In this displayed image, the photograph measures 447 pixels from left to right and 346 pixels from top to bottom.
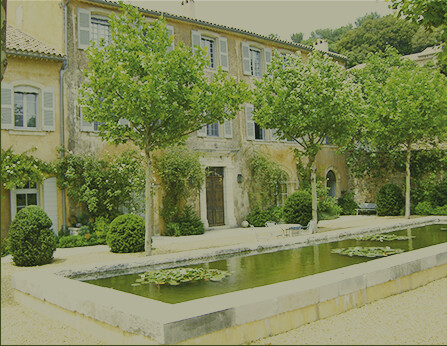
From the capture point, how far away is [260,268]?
815cm

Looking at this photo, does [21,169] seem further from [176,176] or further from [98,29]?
[98,29]

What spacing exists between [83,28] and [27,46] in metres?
2.01

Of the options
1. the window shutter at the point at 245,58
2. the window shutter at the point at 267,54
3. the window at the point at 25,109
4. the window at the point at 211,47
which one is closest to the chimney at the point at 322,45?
the window shutter at the point at 267,54

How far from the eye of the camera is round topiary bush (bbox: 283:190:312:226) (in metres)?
15.7

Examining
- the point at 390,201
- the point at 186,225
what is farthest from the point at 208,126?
the point at 390,201

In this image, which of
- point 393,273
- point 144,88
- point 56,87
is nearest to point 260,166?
point 56,87

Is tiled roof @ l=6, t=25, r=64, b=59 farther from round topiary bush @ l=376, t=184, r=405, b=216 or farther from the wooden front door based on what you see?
round topiary bush @ l=376, t=184, r=405, b=216

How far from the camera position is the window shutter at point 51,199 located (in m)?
14.1

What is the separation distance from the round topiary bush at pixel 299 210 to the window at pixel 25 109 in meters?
9.12

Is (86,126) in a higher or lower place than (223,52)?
lower

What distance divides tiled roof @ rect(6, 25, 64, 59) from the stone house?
338 millimetres

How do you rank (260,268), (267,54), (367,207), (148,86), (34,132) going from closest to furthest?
(260,268) < (148,86) < (34,132) < (267,54) < (367,207)

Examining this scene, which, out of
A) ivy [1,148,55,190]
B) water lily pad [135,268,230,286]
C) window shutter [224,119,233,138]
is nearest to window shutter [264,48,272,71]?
window shutter [224,119,233,138]

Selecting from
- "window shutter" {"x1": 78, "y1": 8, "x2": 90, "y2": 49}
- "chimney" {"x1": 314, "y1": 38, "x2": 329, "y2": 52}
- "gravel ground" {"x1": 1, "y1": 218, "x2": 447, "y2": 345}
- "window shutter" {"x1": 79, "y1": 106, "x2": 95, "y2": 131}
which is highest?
"chimney" {"x1": 314, "y1": 38, "x2": 329, "y2": 52}
